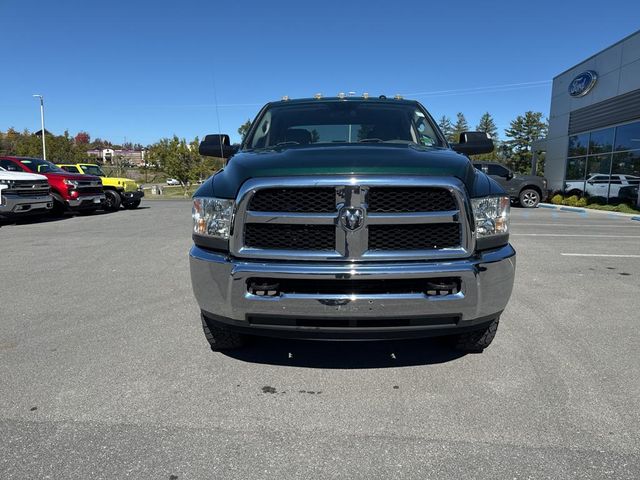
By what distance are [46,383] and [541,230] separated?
11.0 meters

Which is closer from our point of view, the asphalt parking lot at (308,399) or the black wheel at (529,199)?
the asphalt parking lot at (308,399)

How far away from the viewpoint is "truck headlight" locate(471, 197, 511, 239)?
274 cm

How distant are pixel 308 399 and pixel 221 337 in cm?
85

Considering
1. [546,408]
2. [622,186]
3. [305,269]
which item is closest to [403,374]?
[546,408]

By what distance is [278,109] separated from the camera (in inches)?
176

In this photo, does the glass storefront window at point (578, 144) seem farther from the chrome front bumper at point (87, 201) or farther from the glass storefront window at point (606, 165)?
the chrome front bumper at point (87, 201)

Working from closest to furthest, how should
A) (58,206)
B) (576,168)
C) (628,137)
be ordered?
(58,206)
(628,137)
(576,168)

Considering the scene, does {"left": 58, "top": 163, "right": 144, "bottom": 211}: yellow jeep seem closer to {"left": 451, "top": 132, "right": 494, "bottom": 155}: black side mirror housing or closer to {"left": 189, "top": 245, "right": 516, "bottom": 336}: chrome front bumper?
{"left": 451, "top": 132, "right": 494, "bottom": 155}: black side mirror housing

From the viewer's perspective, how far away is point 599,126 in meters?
19.1

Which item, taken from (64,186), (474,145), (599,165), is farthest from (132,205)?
(599,165)

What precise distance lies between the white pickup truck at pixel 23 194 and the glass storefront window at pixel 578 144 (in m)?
21.5

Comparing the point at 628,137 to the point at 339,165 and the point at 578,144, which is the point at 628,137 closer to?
the point at 578,144

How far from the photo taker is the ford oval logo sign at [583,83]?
19719mm

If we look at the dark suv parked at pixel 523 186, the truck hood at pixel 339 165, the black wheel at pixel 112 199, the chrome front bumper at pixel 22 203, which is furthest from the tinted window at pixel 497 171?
the truck hood at pixel 339 165
